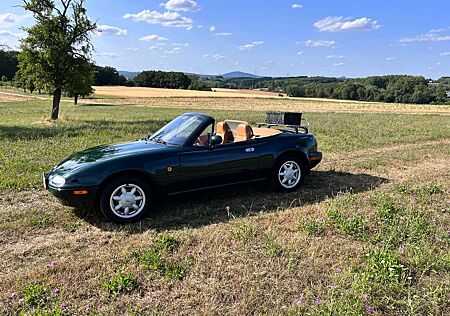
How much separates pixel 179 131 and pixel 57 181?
181 cm

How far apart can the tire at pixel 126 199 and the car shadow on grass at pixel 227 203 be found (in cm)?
12

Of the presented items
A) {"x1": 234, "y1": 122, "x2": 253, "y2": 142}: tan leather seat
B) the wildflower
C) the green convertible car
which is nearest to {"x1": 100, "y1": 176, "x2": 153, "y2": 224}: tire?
the green convertible car

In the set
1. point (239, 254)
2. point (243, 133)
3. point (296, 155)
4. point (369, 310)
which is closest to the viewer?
point (369, 310)

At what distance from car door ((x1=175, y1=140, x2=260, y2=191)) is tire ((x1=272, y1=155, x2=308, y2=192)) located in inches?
16.1

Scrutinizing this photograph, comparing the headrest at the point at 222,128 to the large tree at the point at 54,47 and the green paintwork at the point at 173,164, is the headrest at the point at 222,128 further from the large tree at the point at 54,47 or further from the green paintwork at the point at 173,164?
the large tree at the point at 54,47

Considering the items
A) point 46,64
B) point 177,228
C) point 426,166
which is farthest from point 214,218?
point 46,64

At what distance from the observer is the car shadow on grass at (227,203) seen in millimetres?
4922

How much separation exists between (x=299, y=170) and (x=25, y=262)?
4206 mm

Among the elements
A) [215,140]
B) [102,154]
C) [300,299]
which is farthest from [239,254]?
[102,154]

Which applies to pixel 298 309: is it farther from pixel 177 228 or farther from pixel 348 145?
pixel 348 145

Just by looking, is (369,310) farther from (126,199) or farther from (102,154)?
(102,154)

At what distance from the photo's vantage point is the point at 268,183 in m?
6.36

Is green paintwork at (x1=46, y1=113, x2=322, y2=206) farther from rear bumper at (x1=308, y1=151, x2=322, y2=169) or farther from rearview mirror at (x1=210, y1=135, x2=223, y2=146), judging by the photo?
rear bumper at (x1=308, y1=151, x2=322, y2=169)

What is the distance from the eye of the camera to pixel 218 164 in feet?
18.1
